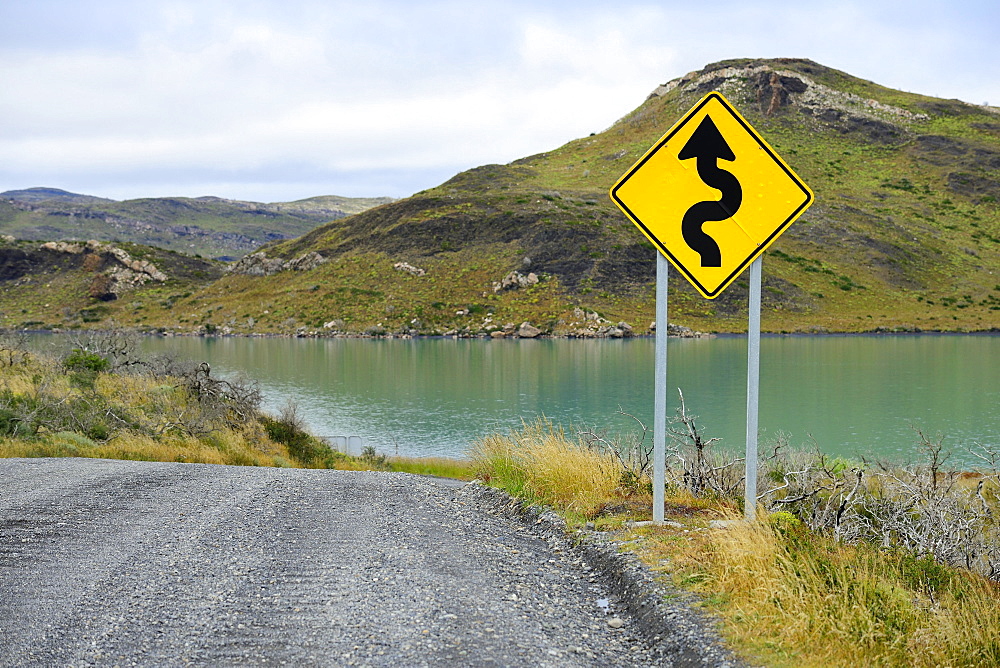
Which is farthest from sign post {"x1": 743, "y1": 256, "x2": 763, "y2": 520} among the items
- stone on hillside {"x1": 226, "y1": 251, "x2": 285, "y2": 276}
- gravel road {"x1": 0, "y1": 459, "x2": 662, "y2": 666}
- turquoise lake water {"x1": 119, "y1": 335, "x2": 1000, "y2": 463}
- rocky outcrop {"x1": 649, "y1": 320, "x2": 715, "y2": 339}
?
stone on hillside {"x1": 226, "y1": 251, "x2": 285, "y2": 276}

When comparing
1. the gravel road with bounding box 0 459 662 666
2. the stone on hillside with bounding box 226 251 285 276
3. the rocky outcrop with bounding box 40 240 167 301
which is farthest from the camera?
the rocky outcrop with bounding box 40 240 167 301

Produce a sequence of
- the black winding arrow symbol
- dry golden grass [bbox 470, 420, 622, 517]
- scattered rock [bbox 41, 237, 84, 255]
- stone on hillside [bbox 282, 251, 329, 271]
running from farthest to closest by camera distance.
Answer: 1. scattered rock [bbox 41, 237, 84, 255]
2. stone on hillside [bbox 282, 251, 329, 271]
3. dry golden grass [bbox 470, 420, 622, 517]
4. the black winding arrow symbol

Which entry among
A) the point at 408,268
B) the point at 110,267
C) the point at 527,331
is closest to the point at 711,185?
the point at 527,331

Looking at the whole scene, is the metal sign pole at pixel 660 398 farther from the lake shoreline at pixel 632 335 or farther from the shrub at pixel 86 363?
the lake shoreline at pixel 632 335

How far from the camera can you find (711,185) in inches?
220

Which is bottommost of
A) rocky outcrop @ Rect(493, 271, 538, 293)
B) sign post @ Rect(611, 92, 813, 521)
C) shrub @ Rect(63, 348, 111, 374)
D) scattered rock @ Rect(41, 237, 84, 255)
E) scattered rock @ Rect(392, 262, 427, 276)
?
shrub @ Rect(63, 348, 111, 374)

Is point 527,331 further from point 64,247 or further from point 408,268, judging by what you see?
point 64,247

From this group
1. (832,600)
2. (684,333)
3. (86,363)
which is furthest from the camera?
(684,333)

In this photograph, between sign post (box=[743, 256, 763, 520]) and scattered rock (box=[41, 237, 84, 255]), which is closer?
sign post (box=[743, 256, 763, 520])

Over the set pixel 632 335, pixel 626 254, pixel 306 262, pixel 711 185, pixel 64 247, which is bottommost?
pixel 632 335

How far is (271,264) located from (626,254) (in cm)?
4072

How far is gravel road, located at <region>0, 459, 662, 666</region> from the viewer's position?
3.78 metres

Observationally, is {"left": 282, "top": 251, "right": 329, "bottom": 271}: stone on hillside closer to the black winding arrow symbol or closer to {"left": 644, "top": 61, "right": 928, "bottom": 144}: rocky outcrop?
{"left": 644, "top": 61, "right": 928, "bottom": 144}: rocky outcrop

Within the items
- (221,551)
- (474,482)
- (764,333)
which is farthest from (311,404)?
(764,333)
